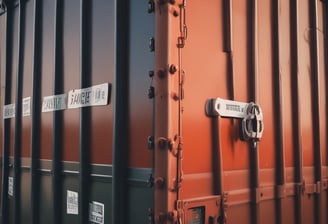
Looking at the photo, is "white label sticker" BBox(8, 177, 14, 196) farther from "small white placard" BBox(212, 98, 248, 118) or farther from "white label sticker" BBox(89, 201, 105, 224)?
"small white placard" BBox(212, 98, 248, 118)

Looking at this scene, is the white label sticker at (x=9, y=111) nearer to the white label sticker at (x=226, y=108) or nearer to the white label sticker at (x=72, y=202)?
the white label sticker at (x=72, y=202)

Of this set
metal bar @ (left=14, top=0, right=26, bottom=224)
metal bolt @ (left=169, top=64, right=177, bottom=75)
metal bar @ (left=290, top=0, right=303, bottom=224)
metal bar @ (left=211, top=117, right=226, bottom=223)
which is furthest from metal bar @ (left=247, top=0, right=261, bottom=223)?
metal bar @ (left=14, top=0, right=26, bottom=224)

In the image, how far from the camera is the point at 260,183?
3.16m

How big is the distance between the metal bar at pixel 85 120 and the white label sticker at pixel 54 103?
36 cm

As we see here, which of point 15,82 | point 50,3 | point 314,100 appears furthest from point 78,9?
point 314,100

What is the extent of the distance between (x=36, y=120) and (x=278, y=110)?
2083 mm

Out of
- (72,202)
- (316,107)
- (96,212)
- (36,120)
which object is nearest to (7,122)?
(36,120)

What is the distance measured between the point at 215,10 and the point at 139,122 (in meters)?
0.95

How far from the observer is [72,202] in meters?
3.22

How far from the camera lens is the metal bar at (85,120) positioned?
3018 millimetres

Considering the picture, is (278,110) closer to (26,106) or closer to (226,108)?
(226,108)

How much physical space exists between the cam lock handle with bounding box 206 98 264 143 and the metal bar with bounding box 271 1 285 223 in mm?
349

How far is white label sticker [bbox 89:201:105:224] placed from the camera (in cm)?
287

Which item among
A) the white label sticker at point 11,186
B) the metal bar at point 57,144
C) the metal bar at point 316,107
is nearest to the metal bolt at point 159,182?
the metal bar at point 57,144
